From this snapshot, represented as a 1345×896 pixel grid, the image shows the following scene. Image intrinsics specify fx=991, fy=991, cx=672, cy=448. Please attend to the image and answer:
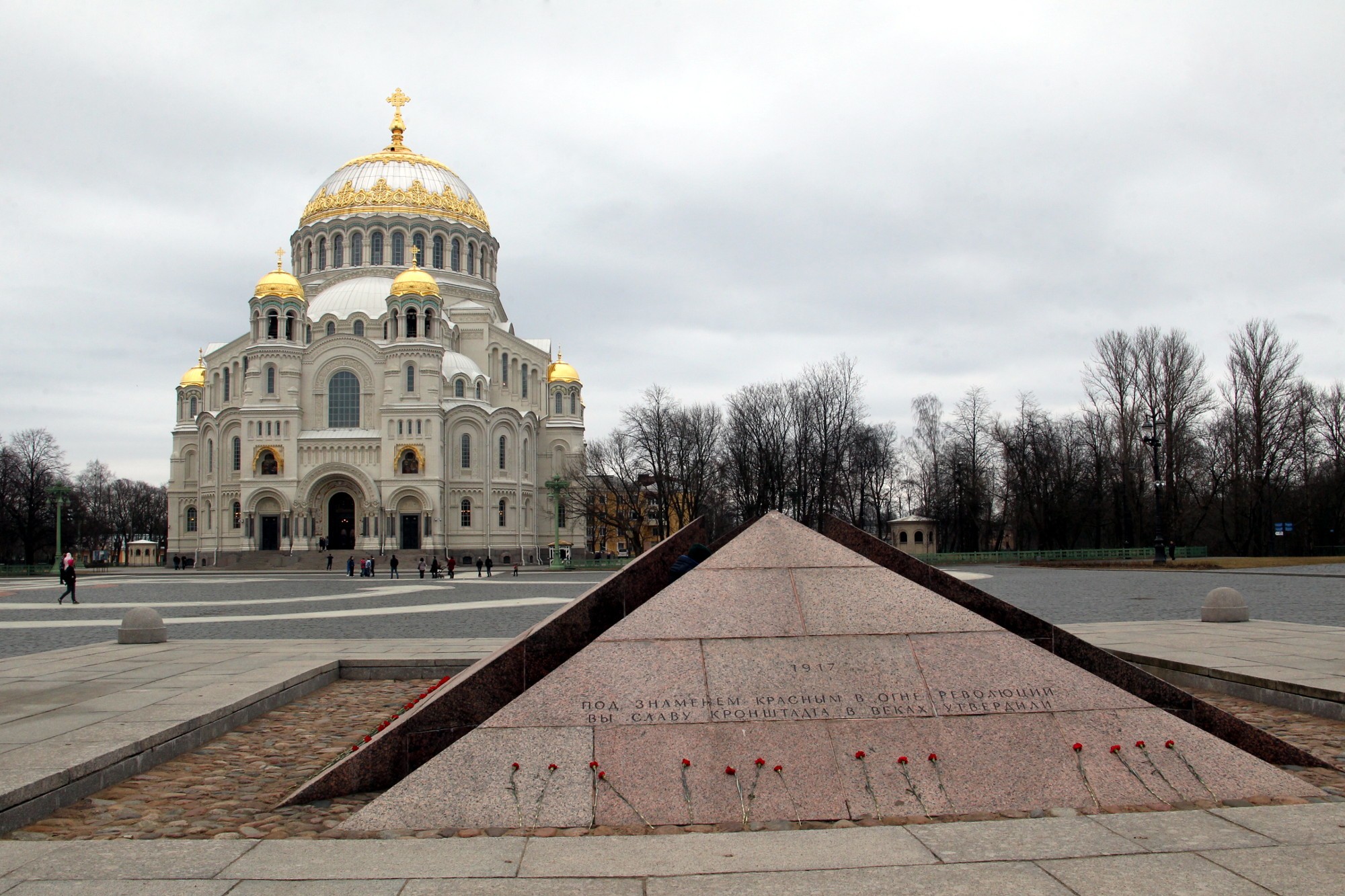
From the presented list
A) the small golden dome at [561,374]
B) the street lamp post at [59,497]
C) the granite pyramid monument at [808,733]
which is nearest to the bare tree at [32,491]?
the street lamp post at [59,497]

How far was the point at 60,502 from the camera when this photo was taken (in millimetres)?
53500

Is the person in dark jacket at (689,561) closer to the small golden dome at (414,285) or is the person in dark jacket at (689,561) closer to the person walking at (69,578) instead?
the person walking at (69,578)

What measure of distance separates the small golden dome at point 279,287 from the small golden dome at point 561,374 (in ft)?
58.7

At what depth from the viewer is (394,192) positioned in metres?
67.7

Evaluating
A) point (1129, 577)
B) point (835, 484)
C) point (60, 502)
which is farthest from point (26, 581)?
point (1129, 577)

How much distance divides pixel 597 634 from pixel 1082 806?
3158 millimetres

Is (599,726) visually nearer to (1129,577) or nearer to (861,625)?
(861,625)

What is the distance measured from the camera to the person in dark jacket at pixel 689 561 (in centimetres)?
734

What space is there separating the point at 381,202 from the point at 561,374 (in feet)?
55.4

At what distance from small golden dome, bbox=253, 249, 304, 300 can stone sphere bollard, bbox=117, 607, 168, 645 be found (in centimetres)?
5094

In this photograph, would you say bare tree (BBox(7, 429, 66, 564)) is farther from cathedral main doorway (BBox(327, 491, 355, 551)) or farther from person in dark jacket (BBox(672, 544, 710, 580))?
person in dark jacket (BBox(672, 544, 710, 580))

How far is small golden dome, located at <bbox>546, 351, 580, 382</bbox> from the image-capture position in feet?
235

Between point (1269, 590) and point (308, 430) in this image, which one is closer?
point (1269, 590)

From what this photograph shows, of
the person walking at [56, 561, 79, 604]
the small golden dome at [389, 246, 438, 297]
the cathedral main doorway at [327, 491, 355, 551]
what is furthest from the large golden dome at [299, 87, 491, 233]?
the person walking at [56, 561, 79, 604]
